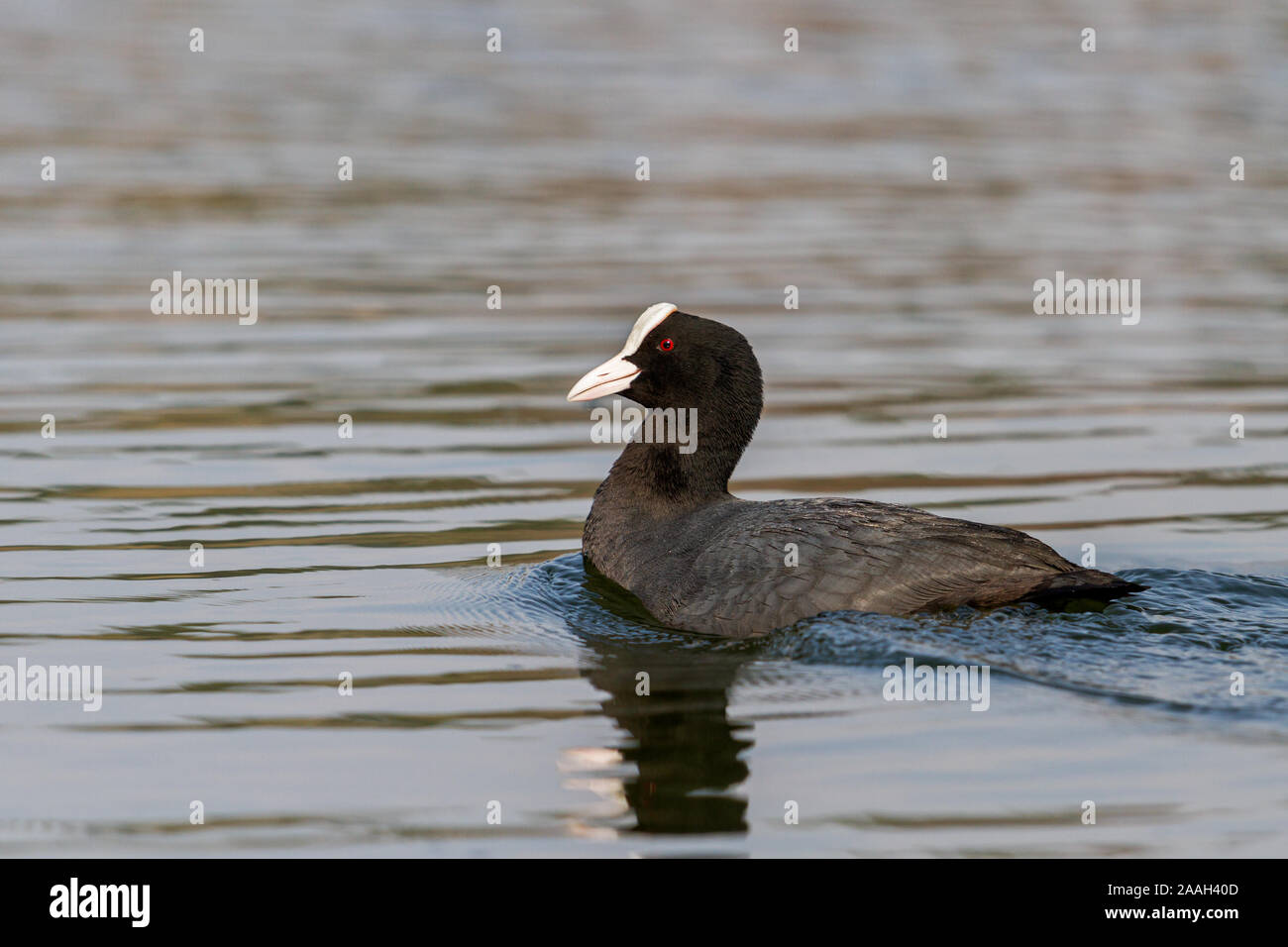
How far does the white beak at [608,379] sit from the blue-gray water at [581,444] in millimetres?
1061

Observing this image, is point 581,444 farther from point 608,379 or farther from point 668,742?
point 668,742

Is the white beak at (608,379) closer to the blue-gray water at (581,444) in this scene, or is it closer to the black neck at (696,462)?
the black neck at (696,462)

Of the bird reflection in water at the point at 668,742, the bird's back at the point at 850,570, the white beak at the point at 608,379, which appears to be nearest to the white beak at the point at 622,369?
the white beak at the point at 608,379

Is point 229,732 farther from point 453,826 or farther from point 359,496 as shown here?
point 359,496

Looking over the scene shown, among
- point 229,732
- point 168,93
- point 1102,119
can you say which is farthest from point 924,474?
point 168,93

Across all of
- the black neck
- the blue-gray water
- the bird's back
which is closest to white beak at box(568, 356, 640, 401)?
the black neck

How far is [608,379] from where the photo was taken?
Result: 10.2 metres

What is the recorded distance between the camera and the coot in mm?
8734

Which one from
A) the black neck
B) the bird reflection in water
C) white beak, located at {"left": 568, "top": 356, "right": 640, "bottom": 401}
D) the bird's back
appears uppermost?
white beak, located at {"left": 568, "top": 356, "right": 640, "bottom": 401}

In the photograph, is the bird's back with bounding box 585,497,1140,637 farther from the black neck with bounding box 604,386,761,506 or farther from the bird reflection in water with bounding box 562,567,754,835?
the black neck with bounding box 604,386,761,506

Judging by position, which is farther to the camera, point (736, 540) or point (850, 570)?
point (736, 540)

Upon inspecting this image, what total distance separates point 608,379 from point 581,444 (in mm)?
3127

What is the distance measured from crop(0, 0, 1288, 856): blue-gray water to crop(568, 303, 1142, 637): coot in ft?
0.60

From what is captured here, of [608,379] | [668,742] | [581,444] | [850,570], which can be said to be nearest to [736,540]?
[850,570]
